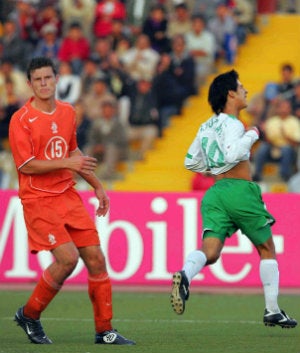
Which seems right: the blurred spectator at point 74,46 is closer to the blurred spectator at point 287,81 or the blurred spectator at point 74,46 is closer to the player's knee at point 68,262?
the blurred spectator at point 287,81

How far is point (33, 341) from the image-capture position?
10305 millimetres

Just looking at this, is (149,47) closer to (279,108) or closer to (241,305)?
(279,108)

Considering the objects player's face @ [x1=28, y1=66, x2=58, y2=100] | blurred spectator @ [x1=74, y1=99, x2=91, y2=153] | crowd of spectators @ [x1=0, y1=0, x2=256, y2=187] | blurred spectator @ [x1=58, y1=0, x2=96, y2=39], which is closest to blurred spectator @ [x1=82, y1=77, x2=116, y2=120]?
crowd of spectators @ [x1=0, y1=0, x2=256, y2=187]

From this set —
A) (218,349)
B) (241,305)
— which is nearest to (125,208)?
(241,305)

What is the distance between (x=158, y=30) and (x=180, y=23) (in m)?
0.43

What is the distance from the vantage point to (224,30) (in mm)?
22031

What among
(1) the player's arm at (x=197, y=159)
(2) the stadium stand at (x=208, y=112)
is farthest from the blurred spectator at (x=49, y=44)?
(1) the player's arm at (x=197, y=159)

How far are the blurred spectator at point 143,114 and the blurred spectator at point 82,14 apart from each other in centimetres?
228

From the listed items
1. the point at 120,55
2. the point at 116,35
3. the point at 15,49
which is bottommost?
the point at 120,55

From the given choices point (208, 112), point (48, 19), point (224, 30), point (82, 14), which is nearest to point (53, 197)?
point (208, 112)

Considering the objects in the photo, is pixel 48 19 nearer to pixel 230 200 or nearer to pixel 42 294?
pixel 230 200

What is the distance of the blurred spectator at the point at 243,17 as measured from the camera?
22750 millimetres

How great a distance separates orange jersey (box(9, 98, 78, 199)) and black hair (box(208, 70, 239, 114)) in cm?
114

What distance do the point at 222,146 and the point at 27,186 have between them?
5.03 ft
